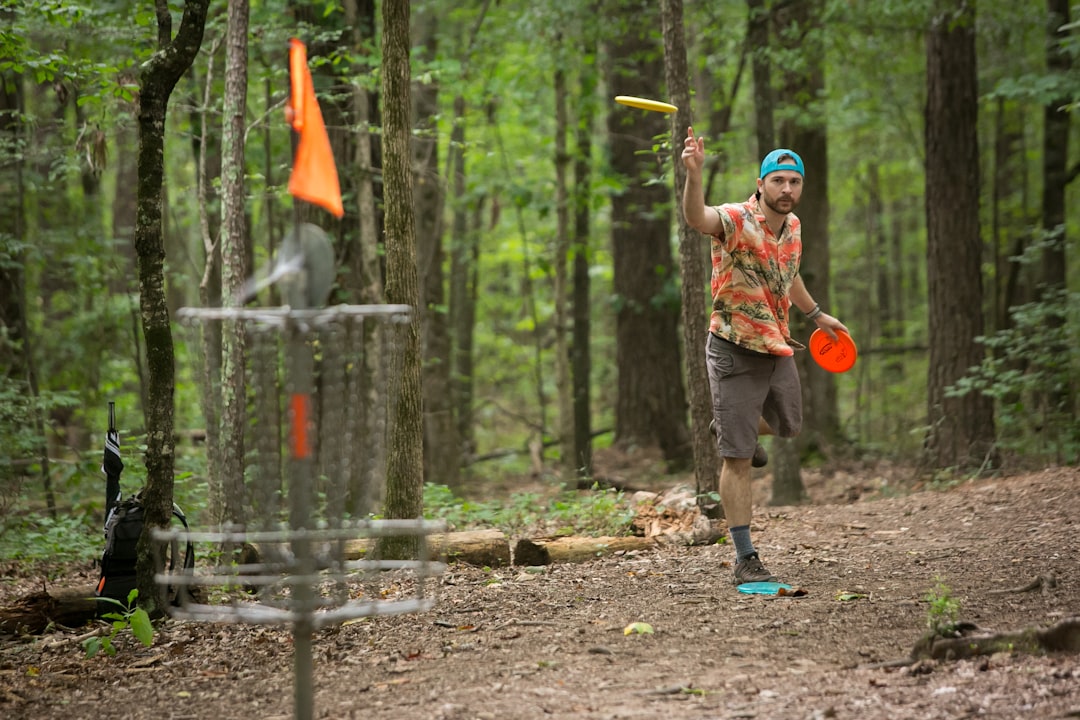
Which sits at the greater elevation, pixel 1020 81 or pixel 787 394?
pixel 1020 81

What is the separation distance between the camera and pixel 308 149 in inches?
123

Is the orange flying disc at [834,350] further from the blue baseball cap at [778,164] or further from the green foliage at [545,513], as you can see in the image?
the green foliage at [545,513]

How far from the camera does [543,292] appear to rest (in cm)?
2478

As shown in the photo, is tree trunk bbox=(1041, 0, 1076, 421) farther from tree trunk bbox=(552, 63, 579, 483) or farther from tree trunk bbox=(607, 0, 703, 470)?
tree trunk bbox=(552, 63, 579, 483)

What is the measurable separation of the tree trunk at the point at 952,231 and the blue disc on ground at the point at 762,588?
6.50 m

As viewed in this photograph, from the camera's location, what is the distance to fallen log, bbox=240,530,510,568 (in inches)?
267

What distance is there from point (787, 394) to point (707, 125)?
31.7ft

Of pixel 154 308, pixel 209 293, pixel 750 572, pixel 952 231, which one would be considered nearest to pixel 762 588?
pixel 750 572

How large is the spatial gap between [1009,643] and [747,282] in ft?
7.71

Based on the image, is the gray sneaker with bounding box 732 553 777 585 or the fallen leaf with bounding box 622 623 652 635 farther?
the gray sneaker with bounding box 732 553 777 585

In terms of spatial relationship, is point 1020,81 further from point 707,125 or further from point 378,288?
point 378,288

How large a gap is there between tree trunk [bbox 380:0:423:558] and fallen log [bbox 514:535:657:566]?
0.88m

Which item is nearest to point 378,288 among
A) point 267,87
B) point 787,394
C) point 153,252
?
point 267,87

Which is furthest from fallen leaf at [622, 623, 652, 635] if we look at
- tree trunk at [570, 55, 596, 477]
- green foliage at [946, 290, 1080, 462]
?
tree trunk at [570, 55, 596, 477]
